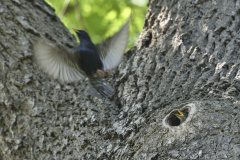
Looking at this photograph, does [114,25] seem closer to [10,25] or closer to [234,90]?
[10,25]

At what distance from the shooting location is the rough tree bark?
143 cm

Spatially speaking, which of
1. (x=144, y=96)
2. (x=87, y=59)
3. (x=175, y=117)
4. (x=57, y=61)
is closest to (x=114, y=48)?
(x=87, y=59)

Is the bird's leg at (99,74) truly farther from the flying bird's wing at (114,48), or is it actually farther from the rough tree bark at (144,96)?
the rough tree bark at (144,96)

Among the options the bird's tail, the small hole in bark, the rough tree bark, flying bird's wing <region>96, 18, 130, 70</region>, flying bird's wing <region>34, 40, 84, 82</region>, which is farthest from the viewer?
flying bird's wing <region>96, 18, 130, 70</region>

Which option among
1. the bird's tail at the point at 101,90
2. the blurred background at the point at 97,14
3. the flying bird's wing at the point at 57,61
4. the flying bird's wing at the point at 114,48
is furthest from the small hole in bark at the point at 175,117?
the blurred background at the point at 97,14

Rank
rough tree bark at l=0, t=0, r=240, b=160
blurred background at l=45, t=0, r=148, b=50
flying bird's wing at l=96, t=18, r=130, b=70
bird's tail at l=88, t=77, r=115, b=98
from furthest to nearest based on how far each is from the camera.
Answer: blurred background at l=45, t=0, r=148, b=50
flying bird's wing at l=96, t=18, r=130, b=70
bird's tail at l=88, t=77, r=115, b=98
rough tree bark at l=0, t=0, r=240, b=160

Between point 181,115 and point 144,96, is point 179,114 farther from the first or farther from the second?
point 144,96

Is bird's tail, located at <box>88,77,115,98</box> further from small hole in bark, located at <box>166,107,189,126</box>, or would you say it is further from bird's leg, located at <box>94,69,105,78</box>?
small hole in bark, located at <box>166,107,189,126</box>

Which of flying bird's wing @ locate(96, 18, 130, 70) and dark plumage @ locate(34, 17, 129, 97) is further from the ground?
flying bird's wing @ locate(96, 18, 130, 70)

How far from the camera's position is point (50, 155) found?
5.98ft

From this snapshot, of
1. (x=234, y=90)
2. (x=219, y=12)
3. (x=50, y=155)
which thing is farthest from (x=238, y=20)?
(x=50, y=155)

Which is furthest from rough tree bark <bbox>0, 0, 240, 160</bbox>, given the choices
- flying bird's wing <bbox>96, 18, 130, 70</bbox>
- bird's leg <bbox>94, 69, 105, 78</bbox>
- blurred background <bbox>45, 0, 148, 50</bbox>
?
Result: blurred background <bbox>45, 0, 148, 50</bbox>

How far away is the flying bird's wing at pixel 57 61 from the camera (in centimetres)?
224

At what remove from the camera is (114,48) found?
2762mm
